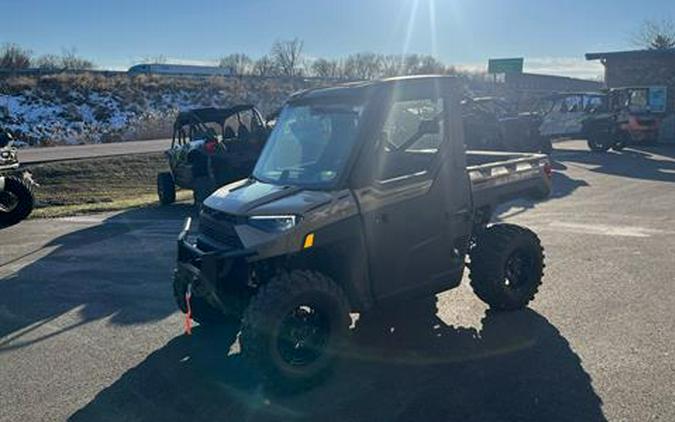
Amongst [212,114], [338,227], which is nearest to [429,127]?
[338,227]

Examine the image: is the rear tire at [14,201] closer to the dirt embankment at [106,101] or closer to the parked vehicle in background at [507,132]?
the parked vehicle in background at [507,132]

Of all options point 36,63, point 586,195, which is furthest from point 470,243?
point 36,63

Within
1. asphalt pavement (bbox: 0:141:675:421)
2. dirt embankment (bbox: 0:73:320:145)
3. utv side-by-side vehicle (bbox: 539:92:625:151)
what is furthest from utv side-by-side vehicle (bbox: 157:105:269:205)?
dirt embankment (bbox: 0:73:320:145)

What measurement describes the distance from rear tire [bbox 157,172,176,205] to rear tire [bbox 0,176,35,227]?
253 centimetres

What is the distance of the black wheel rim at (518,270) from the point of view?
5656mm

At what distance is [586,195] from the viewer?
1244 centimetres

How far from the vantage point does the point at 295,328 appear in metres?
4.29

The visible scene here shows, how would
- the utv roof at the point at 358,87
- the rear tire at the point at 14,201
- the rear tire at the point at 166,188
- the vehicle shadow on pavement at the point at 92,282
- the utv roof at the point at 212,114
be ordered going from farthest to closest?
the utv roof at the point at 212,114 → the rear tire at the point at 166,188 → the rear tire at the point at 14,201 → the vehicle shadow on pavement at the point at 92,282 → the utv roof at the point at 358,87

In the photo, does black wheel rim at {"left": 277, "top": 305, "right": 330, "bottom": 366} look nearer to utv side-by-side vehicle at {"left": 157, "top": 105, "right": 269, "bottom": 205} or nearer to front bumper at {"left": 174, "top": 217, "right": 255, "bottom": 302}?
front bumper at {"left": 174, "top": 217, "right": 255, "bottom": 302}

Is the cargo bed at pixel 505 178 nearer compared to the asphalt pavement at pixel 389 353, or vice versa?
the asphalt pavement at pixel 389 353

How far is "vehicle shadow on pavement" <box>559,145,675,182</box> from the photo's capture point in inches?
619

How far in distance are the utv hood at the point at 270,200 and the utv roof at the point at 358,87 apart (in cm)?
86

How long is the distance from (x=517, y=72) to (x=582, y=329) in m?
47.1

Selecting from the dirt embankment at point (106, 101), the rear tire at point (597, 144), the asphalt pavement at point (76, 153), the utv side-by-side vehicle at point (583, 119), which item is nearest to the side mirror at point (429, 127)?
the utv side-by-side vehicle at point (583, 119)
